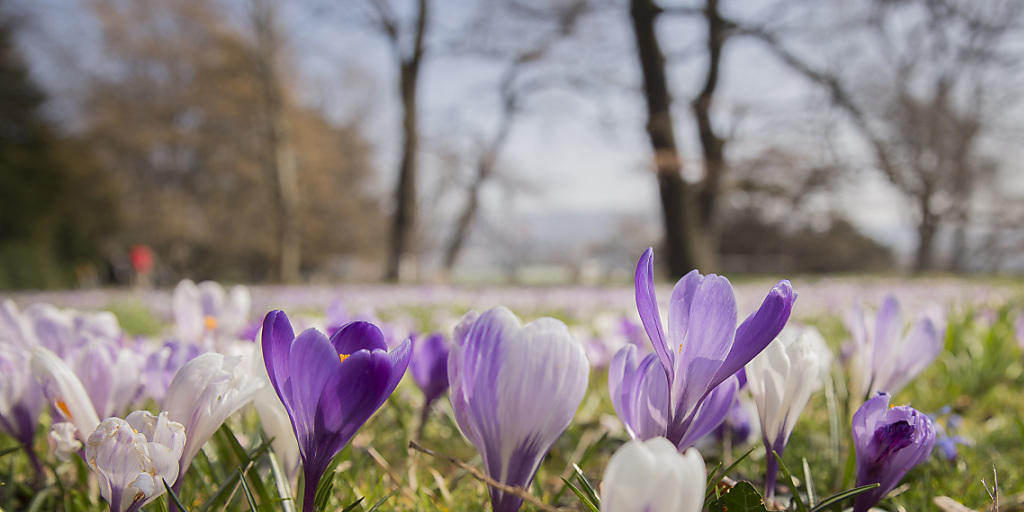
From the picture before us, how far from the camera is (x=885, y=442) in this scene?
643 mm

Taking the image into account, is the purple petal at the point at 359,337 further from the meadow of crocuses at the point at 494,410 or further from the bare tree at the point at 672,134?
the bare tree at the point at 672,134

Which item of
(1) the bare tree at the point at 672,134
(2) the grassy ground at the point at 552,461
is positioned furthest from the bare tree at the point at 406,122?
(2) the grassy ground at the point at 552,461

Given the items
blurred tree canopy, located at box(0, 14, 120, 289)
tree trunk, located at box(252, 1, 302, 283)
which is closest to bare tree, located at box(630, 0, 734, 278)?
tree trunk, located at box(252, 1, 302, 283)

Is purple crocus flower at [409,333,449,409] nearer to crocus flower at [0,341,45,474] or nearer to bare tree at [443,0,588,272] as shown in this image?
crocus flower at [0,341,45,474]

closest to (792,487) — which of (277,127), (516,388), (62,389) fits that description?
(516,388)

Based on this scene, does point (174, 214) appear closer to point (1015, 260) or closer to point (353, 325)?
point (353, 325)

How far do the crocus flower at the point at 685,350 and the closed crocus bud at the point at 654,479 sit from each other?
13 centimetres

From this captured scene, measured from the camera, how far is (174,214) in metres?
23.2

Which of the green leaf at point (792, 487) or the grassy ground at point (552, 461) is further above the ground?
the green leaf at point (792, 487)

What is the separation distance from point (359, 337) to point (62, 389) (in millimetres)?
391

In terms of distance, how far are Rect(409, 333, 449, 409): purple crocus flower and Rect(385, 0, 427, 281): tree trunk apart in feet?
43.1

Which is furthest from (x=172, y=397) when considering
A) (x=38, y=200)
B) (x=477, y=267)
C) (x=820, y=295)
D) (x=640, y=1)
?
(x=477, y=267)

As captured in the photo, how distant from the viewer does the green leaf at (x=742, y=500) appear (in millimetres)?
606

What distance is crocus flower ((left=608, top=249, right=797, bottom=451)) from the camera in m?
0.54
